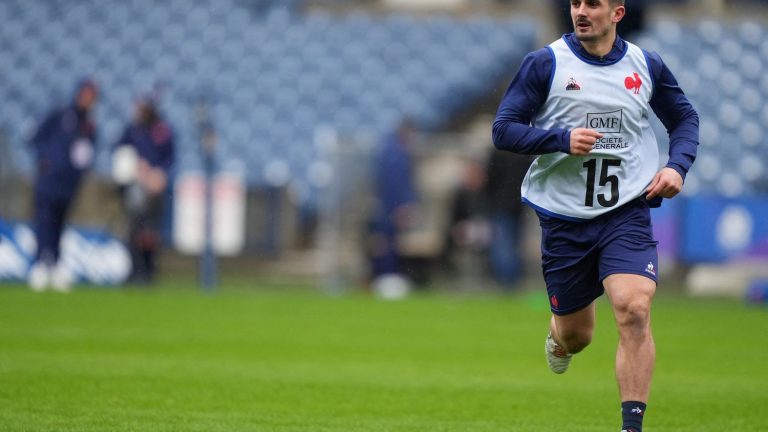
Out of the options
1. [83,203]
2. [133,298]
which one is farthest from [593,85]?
[83,203]

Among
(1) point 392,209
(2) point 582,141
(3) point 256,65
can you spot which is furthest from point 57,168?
(2) point 582,141

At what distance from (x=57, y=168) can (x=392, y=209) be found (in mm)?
5155

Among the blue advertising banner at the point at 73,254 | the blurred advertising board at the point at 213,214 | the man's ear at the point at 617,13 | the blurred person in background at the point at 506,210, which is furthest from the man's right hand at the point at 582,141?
the blurred advertising board at the point at 213,214

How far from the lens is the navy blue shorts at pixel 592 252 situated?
21.6ft

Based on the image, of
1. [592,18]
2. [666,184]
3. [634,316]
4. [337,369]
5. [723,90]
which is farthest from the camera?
[723,90]

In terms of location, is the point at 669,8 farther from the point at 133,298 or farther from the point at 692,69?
the point at 133,298

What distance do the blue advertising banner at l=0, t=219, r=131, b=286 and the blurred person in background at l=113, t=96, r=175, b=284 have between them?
527 mm

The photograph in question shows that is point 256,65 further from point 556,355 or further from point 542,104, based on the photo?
point 542,104

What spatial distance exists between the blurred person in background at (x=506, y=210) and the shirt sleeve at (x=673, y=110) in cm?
1313

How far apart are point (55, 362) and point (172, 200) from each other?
40.3ft

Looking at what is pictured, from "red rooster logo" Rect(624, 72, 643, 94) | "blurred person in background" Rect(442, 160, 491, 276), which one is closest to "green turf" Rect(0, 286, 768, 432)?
"red rooster logo" Rect(624, 72, 643, 94)

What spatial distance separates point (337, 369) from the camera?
33.9ft

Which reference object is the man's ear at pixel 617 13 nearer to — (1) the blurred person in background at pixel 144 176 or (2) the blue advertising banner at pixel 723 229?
(2) the blue advertising banner at pixel 723 229

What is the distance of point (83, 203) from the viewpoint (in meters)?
23.4
